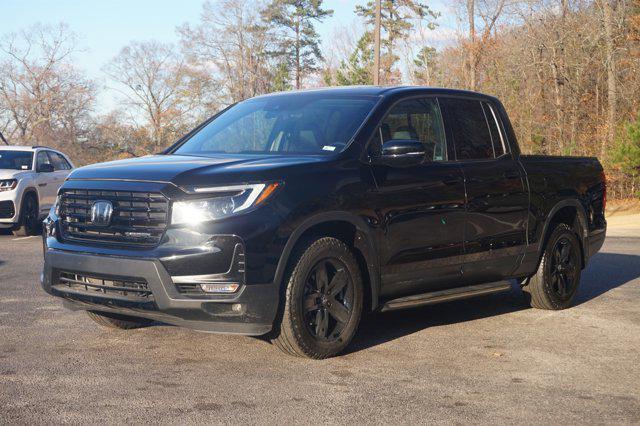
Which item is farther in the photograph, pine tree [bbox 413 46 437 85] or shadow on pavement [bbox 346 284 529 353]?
Result: pine tree [bbox 413 46 437 85]

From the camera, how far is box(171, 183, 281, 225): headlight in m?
5.63

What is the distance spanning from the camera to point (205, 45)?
6450 cm

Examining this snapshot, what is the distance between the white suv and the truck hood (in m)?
11.1

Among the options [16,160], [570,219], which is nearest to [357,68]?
[16,160]

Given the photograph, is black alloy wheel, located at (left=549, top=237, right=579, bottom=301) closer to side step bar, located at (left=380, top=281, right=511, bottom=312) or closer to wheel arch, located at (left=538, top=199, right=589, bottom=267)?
wheel arch, located at (left=538, top=199, right=589, bottom=267)

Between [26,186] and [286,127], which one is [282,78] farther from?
[286,127]

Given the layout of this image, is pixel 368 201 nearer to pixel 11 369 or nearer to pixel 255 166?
pixel 255 166

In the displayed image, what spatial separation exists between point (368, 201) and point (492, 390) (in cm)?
166

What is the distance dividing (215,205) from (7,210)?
12.2 m

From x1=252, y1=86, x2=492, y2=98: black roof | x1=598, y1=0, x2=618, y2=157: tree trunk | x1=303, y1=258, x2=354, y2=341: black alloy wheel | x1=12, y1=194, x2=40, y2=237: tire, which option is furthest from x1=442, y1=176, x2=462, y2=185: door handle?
x1=598, y1=0, x2=618, y2=157: tree trunk

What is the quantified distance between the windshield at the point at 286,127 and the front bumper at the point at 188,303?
1.40 metres

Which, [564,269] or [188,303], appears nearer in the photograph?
[188,303]

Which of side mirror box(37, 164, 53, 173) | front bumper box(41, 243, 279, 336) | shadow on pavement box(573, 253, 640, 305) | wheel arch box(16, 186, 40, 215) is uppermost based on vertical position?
side mirror box(37, 164, 53, 173)

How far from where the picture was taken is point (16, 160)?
1792 centimetres
